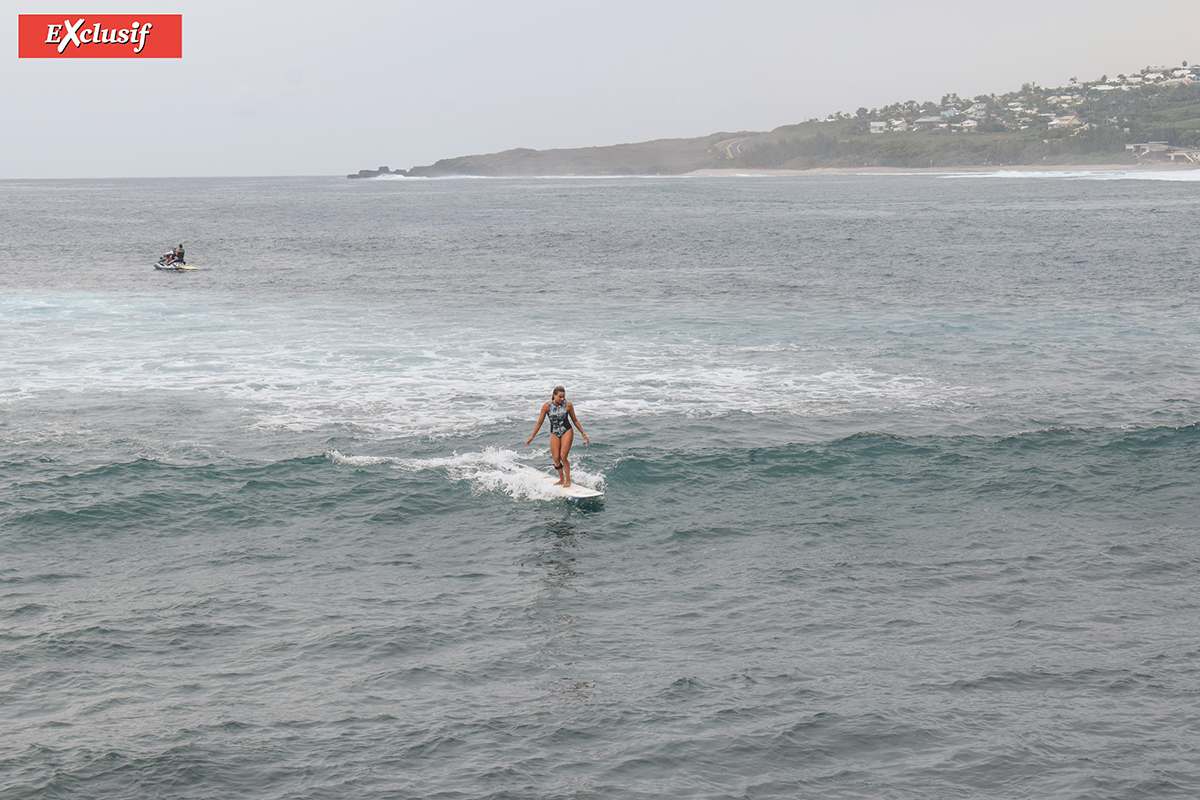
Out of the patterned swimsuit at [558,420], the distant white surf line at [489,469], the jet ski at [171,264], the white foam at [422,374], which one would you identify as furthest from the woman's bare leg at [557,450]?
the jet ski at [171,264]

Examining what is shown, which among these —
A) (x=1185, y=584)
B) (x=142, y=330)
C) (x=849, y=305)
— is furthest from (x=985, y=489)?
(x=142, y=330)

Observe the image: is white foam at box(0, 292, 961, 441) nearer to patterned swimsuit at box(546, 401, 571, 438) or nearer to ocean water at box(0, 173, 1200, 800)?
ocean water at box(0, 173, 1200, 800)

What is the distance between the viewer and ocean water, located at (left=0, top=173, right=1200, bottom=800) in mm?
15367

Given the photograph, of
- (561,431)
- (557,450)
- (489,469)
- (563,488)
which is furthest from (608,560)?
(489,469)

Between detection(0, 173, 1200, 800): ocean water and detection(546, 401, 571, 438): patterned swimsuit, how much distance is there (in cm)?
175

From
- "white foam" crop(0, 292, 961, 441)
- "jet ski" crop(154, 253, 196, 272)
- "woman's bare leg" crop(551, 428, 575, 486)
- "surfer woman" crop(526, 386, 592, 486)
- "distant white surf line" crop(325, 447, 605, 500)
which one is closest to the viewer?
"surfer woman" crop(526, 386, 592, 486)

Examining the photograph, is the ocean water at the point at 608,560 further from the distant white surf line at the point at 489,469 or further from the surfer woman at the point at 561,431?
the surfer woman at the point at 561,431

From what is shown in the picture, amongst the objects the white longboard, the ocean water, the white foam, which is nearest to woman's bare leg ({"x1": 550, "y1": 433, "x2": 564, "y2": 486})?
the white longboard

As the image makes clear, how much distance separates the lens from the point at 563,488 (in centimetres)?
2605

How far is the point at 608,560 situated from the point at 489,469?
6.54m

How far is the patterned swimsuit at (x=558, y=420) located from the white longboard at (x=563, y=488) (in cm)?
130

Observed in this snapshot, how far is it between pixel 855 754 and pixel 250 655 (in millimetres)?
10232

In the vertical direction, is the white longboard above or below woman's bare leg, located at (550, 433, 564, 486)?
below

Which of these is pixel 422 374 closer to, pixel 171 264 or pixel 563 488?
pixel 563 488
